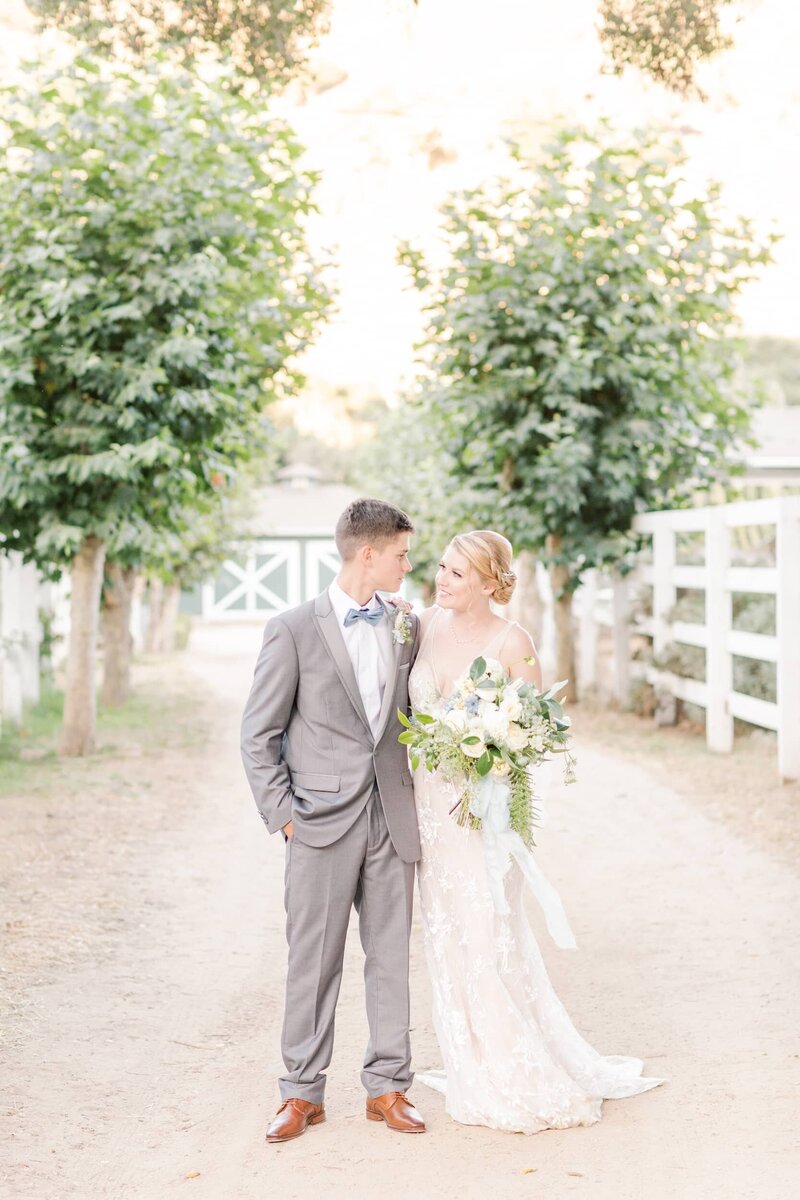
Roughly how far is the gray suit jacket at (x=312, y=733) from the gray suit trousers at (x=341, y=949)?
83mm

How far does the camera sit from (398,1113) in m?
4.33

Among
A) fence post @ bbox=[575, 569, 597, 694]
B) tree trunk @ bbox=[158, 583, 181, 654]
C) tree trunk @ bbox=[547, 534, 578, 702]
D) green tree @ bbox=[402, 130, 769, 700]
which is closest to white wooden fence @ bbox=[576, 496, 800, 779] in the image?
fence post @ bbox=[575, 569, 597, 694]

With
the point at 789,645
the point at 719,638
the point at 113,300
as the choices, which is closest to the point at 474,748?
the point at 789,645

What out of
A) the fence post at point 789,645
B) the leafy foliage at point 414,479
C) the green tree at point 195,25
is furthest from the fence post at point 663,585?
the green tree at point 195,25

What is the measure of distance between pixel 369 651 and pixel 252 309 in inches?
346

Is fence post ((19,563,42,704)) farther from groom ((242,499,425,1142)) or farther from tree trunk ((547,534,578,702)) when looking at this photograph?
groom ((242,499,425,1142))

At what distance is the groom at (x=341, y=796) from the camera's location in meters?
4.32

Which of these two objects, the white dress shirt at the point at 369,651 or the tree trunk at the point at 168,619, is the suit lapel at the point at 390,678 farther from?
the tree trunk at the point at 168,619

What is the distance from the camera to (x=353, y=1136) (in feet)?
14.2

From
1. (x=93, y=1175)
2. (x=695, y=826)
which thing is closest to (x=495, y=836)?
(x=93, y=1175)

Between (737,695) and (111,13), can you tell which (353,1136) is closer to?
(737,695)

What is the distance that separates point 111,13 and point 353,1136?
10.4 m

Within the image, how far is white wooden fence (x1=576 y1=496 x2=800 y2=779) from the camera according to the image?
10.3 m

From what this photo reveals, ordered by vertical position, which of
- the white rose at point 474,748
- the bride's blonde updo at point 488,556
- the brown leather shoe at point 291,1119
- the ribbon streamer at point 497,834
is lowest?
the brown leather shoe at point 291,1119
